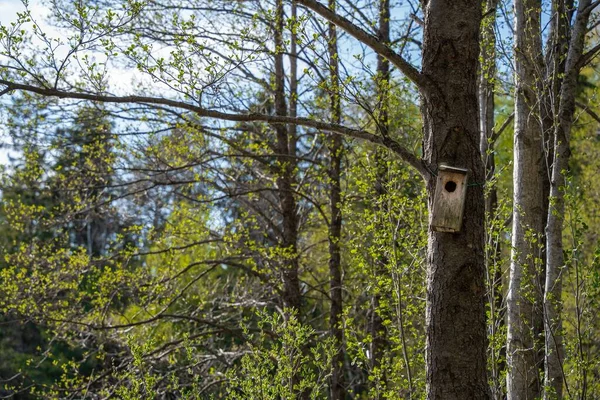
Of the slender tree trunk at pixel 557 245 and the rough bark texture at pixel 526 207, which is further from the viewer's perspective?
the rough bark texture at pixel 526 207

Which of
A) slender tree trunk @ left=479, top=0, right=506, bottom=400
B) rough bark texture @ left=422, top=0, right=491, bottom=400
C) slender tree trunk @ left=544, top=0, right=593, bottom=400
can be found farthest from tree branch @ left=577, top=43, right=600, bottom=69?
rough bark texture @ left=422, top=0, right=491, bottom=400

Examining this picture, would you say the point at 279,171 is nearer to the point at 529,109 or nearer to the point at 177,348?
the point at 177,348

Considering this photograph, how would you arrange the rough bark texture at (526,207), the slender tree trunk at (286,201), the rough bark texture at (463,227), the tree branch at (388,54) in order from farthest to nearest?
1. the slender tree trunk at (286,201)
2. the rough bark texture at (526,207)
3. the tree branch at (388,54)
4. the rough bark texture at (463,227)

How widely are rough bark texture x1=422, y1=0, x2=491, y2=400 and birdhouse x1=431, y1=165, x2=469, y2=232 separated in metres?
0.06

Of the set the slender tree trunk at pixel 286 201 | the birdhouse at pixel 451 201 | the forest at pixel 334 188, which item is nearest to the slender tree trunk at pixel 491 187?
the forest at pixel 334 188

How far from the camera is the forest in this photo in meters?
3.69

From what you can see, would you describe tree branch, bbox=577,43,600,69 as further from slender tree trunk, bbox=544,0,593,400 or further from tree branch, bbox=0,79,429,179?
tree branch, bbox=0,79,429,179

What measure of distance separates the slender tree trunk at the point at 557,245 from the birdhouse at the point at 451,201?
1.01 metres

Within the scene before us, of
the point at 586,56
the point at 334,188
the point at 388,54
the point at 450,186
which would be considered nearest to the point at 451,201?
the point at 450,186

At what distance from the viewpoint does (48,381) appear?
16.2m

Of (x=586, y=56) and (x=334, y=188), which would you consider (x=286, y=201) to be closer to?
(x=334, y=188)

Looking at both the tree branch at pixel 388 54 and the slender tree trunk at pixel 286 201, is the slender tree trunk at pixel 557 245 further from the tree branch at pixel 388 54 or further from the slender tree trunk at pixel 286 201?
the slender tree trunk at pixel 286 201

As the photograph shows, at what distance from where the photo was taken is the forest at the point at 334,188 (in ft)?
12.1

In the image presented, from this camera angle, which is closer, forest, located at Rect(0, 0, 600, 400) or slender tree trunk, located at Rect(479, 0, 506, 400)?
forest, located at Rect(0, 0, 600, 400)
